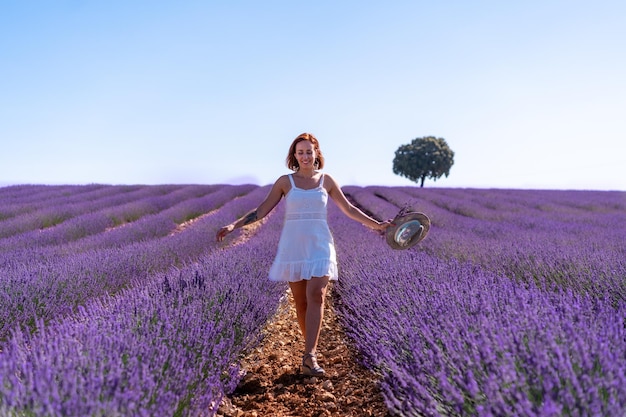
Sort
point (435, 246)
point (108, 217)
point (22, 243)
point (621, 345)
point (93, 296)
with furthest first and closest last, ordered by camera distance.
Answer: point (108, 217) → point (22, 243) → point (435, 246) → point (93, 296) → point (621, 345)

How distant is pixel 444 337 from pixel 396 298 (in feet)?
2.60

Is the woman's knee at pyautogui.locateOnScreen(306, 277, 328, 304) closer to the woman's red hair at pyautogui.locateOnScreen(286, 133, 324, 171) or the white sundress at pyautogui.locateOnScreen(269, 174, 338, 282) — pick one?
the white sundress at pyautogui.locateOnScreen(269, 174, 338, 282)

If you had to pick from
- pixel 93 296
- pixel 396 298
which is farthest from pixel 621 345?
pixel 93 296

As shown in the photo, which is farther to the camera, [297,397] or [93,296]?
[93,296]

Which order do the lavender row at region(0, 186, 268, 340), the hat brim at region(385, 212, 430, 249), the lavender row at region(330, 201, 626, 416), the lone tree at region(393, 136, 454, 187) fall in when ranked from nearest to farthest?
1. the lavender row at region(330, 201, 626, 416)
2. the hat brim at region(385, 212, 430, 249)
3. the lavender row at region(0, 186, 268, 340)
4. the lone tree at region(393, 136, 454, 187)

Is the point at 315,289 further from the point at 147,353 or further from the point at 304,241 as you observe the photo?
the point at 147,353

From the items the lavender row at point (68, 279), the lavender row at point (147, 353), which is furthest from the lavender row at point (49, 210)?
the lavender row at point (147, 353)

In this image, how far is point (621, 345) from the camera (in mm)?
1454

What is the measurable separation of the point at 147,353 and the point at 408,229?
150 centimetres

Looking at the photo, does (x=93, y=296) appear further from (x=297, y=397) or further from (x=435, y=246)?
(x=435, y=246)

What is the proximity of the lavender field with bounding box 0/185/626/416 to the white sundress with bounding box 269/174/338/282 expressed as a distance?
1.28 ft

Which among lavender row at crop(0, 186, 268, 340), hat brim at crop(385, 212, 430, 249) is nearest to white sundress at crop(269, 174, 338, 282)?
hat brim at crop(385, 212, 430, 249)

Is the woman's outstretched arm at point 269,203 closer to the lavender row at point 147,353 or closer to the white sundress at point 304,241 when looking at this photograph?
the white sundress at point 304,241

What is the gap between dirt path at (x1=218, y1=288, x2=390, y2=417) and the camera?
2246 millimetres
